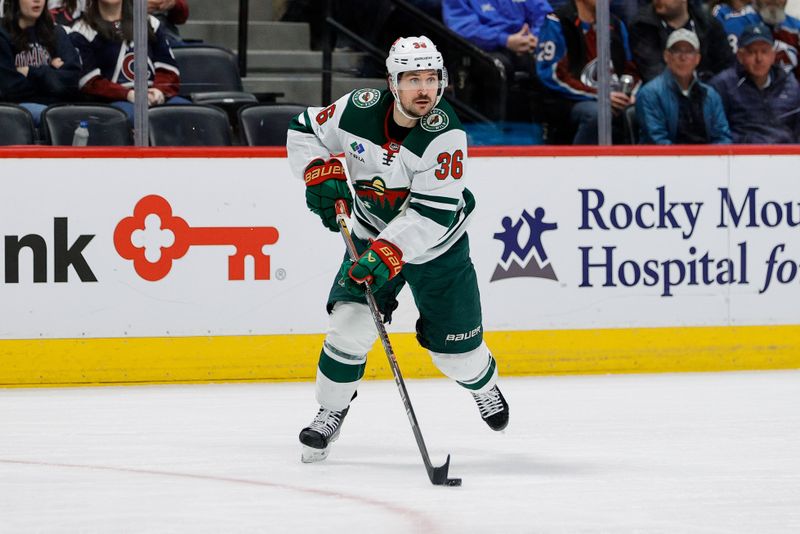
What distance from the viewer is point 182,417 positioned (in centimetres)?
466

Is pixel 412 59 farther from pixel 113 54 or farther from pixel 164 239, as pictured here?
pixel 113 54

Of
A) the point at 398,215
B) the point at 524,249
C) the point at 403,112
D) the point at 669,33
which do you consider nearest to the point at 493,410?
the point at 398,215

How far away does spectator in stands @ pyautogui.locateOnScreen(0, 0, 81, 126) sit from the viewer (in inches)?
225

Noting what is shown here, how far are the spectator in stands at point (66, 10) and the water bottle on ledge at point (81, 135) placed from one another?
18.5 inches

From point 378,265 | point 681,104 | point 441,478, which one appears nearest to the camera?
point 441,478

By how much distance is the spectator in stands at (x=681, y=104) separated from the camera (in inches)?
243

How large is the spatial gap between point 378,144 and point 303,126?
314mm

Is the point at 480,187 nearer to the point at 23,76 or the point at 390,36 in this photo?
the point at 390,36

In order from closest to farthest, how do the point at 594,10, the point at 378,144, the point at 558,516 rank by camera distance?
the point at 558,516, the point at 378,144, the point at 594,10

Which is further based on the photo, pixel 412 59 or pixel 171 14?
pixel 171 14

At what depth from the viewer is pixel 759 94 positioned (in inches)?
255

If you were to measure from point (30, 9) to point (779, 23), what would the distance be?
3522 millimetres

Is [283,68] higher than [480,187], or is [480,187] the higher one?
[283,68]

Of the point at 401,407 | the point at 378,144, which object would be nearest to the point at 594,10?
the point at 401,407
